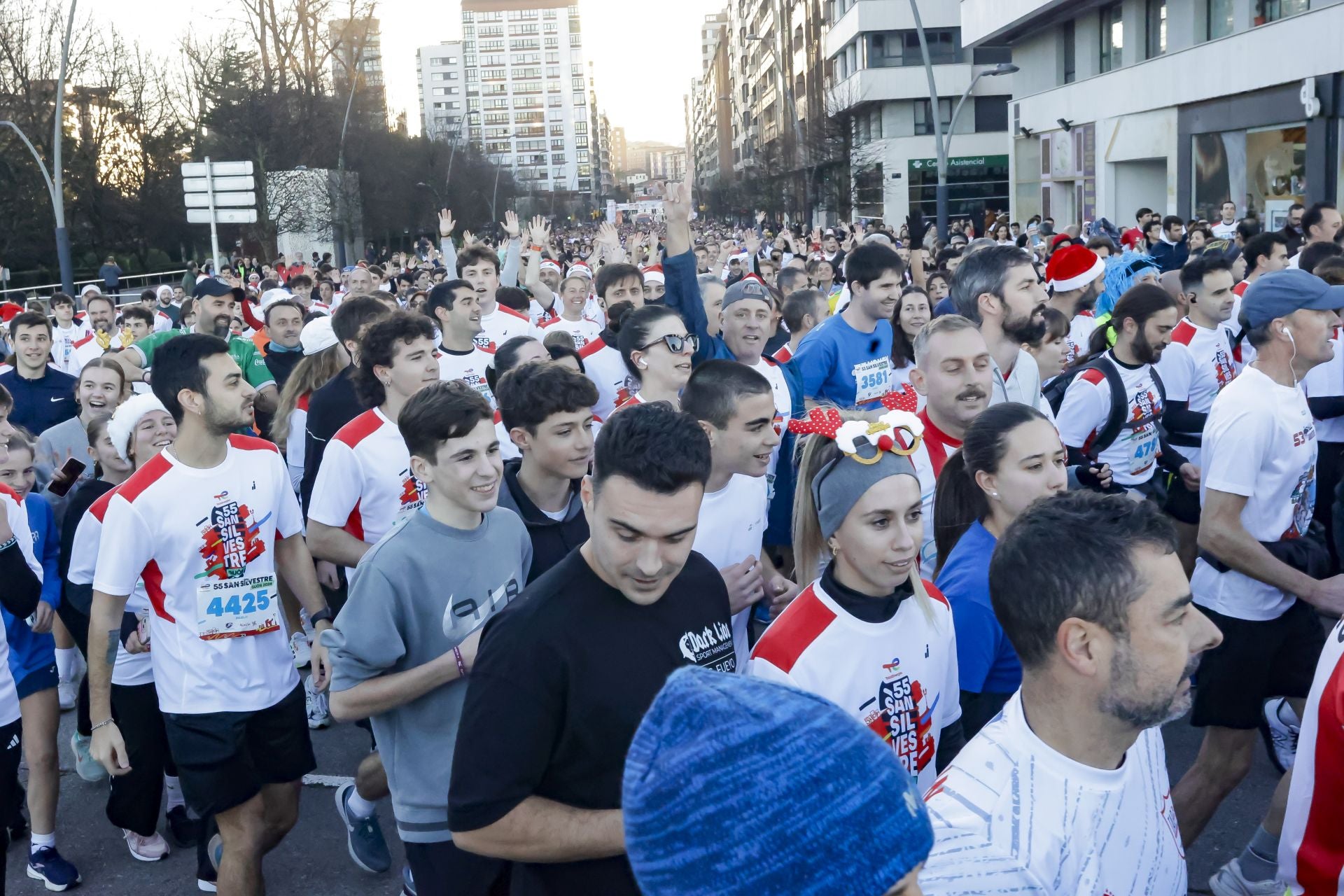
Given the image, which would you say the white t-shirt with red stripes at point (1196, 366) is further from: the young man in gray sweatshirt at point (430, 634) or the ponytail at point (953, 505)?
the young man in gray sweatshirt at point (430, 634)

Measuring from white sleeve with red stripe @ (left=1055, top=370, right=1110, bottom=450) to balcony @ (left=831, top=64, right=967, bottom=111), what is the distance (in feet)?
160

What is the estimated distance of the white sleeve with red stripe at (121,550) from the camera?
413cm

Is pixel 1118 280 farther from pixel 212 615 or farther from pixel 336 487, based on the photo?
pixel 212 615

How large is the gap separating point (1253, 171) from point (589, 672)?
27889 mm

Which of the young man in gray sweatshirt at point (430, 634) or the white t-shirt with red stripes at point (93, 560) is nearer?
the young man in gray sweatshirt at point (430, 634)

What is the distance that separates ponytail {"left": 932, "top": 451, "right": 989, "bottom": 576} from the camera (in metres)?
3.92

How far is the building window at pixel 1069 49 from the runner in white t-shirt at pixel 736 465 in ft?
118

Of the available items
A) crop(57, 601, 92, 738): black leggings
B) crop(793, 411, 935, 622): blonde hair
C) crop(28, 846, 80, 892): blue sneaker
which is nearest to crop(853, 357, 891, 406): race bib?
crop(793, 411, 935, 622): blonde hair

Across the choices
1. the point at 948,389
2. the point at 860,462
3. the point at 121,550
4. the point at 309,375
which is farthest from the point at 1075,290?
the point at 121,550

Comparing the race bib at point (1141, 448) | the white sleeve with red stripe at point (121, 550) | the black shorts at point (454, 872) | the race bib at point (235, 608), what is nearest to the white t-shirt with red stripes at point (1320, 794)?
the black shorts at point (454, 872)

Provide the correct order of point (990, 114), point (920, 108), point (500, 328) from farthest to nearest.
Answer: point (990, 114) → point (920, 108) → point (500, 328)

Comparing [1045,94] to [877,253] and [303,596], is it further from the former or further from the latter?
[303,596]

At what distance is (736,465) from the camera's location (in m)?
4.32

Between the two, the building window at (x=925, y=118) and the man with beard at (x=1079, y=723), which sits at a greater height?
the building window at (x=925, y=118)
